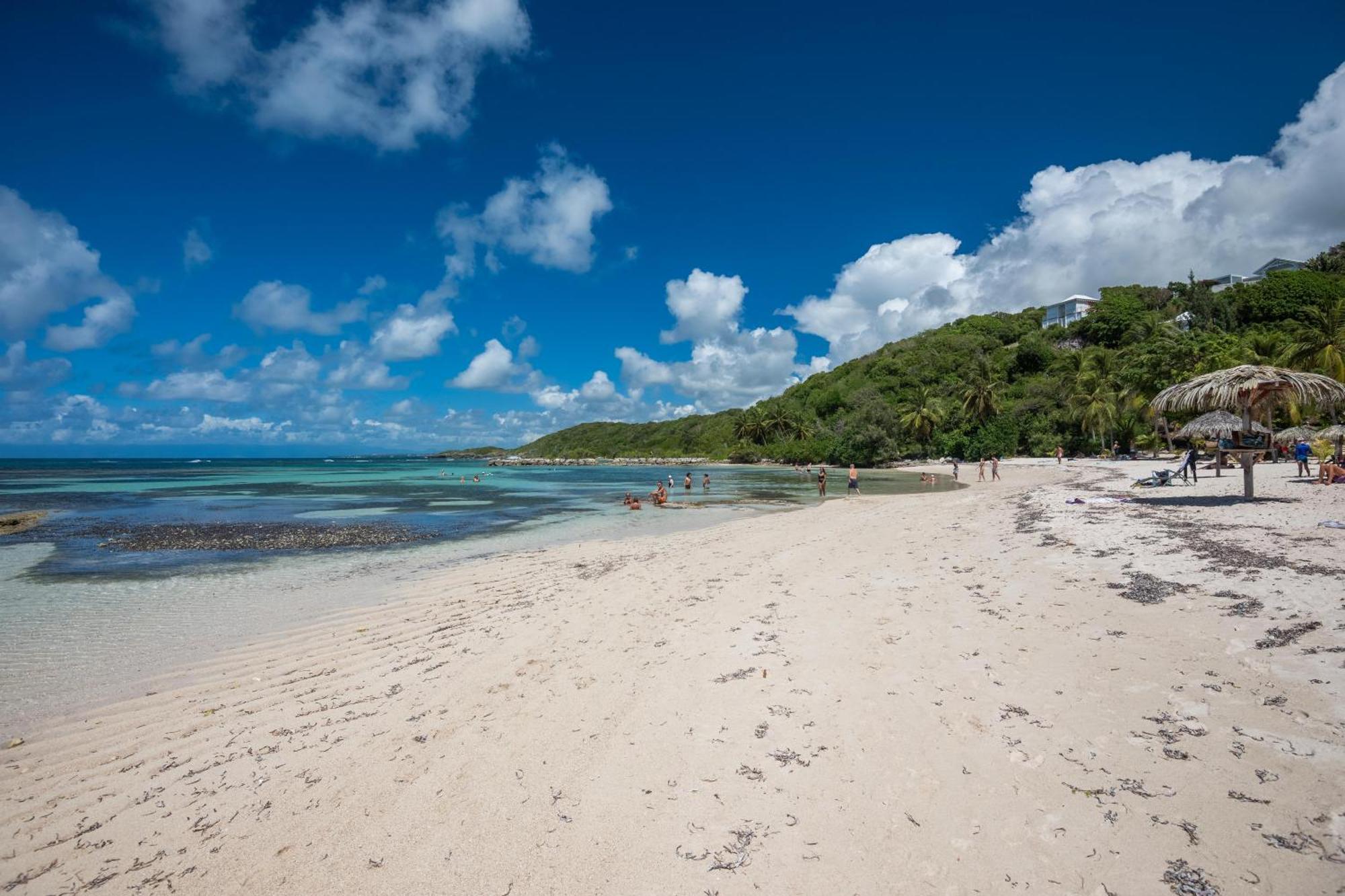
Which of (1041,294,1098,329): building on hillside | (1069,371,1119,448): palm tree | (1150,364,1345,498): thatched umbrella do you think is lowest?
(1150,364,1345,498): thatched umbrella

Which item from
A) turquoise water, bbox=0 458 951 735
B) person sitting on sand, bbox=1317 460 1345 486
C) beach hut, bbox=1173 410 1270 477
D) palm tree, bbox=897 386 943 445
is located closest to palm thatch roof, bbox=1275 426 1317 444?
person sitting on sand, bbox=1317 460 1345 486

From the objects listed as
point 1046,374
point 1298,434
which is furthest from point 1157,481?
point 1046,374

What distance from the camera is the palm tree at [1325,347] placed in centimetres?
3444

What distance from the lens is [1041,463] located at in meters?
A: 50.0

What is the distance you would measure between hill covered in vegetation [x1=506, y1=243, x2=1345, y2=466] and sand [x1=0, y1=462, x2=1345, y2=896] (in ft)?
83.6

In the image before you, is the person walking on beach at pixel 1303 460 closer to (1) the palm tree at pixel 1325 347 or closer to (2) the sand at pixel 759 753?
(2) the sand at pixel 759 753

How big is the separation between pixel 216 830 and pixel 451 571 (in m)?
9.80

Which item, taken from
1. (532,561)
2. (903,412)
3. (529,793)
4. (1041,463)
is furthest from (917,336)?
(529,793)

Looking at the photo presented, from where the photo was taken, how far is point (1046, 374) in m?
78.1

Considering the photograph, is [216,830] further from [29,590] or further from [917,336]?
[917,336]

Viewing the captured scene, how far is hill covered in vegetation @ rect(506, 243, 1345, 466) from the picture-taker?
44.3 m

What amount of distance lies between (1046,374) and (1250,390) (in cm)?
7297

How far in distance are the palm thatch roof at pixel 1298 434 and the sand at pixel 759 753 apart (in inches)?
989

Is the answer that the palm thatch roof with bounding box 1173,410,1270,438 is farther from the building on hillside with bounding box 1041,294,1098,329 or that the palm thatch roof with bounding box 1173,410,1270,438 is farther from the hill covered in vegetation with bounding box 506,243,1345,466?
the building on hillside with bounding box 1041,294,1098,329
